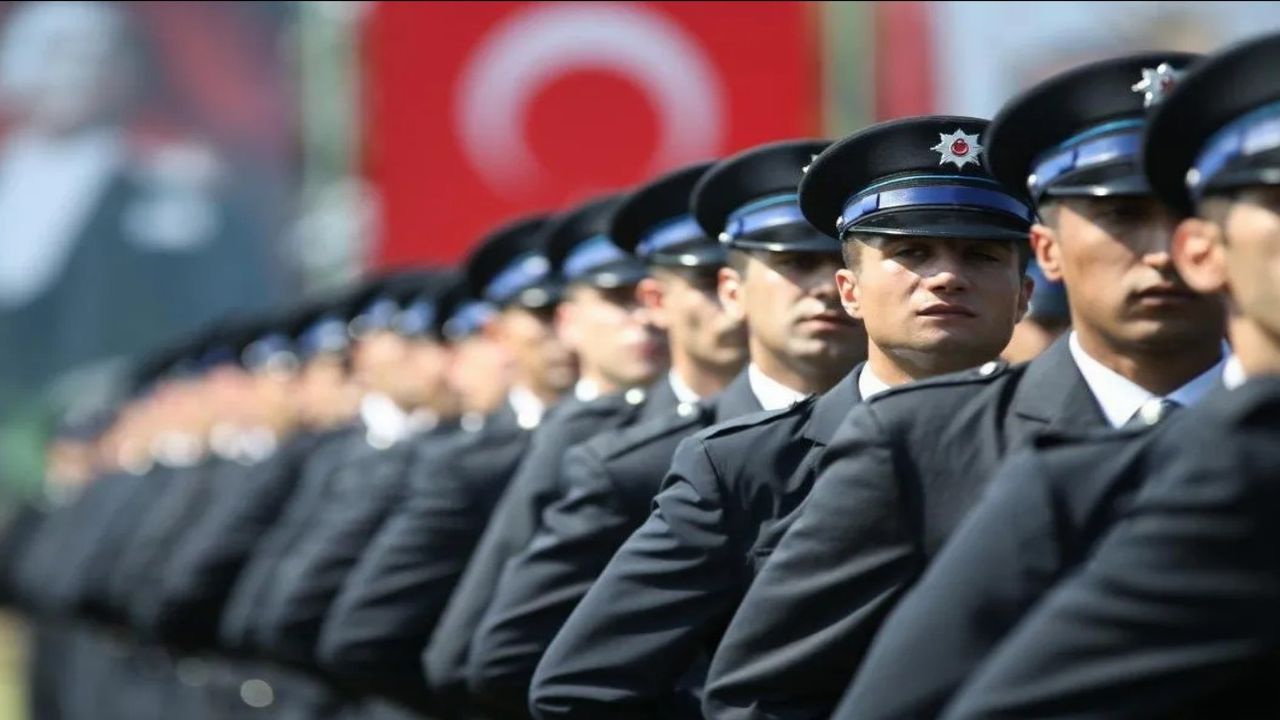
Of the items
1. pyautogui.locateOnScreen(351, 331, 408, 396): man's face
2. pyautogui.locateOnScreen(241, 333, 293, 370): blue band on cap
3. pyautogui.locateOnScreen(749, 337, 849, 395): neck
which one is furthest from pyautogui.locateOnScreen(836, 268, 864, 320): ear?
pyautogui.locateOnScreen(241, 333, 293, 370): blue band on cap

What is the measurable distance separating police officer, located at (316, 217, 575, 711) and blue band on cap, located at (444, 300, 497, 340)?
0.58m

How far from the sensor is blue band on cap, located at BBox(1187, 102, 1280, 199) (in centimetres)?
341

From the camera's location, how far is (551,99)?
18688 millimetres

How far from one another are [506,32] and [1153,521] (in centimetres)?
1603

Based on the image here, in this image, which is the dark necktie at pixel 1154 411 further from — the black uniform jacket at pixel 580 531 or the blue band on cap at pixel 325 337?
the blue band on cap at pixel 325 337

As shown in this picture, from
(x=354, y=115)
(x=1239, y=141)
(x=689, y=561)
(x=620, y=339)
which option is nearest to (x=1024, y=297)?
(x=689, y=561)

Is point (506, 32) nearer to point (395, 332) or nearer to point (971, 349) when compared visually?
point (395, 332)

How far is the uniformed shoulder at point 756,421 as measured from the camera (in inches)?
194

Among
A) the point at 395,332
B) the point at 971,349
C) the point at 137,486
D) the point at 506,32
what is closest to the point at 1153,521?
the point at 971,349

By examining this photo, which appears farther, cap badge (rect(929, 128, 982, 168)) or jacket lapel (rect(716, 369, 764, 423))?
jacket lapel (rect(716, 369, 764, 423))

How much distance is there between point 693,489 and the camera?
4.95 m

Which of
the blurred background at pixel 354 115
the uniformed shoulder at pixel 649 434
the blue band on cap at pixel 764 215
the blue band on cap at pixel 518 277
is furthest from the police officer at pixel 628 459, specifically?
the blurred background at pixel 354 115

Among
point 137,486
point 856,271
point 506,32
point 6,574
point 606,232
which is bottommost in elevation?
point 6,574

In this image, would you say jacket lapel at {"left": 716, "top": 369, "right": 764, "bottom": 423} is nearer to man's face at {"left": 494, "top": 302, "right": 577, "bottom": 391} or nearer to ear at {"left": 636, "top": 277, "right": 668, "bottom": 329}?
ear at {"left": 636, "top": 277, "right": 668, "bottom": 329}
